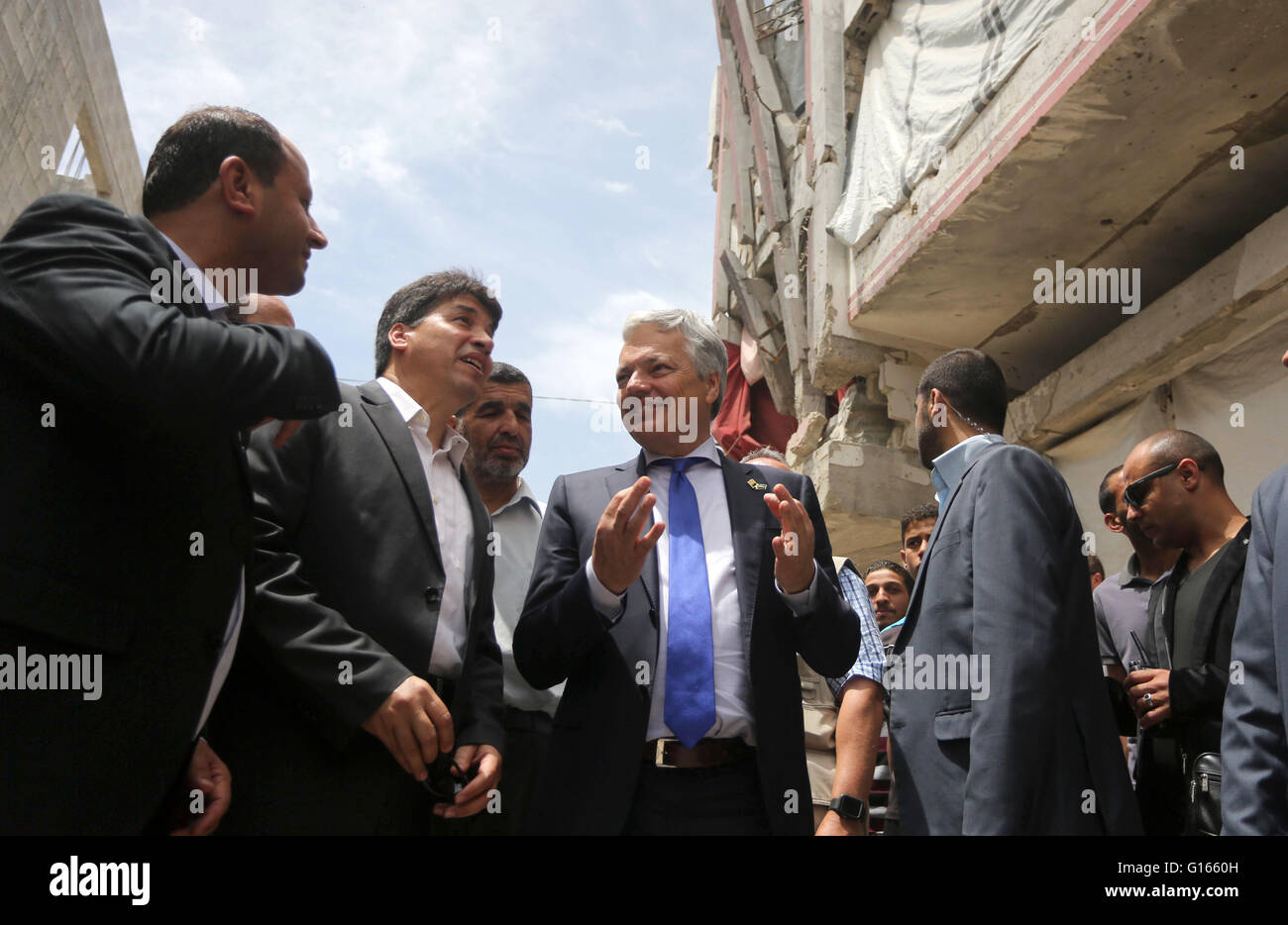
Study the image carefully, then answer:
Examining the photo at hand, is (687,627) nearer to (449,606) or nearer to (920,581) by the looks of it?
(449,606)

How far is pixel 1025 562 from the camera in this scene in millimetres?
2479

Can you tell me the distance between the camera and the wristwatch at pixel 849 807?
106 inches


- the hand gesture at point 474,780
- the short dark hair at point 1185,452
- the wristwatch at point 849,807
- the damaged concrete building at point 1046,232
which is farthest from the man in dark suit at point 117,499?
the damaged concrete building at point 1046,232

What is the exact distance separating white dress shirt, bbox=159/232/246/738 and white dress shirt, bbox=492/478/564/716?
1259 mm

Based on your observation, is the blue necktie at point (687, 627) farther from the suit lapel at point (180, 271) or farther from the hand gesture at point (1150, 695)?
the hand gesture at point (1150, 695)

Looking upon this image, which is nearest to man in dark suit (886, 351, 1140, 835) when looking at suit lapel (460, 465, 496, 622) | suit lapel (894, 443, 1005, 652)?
suit lapel (894, 443, 1005, 652)

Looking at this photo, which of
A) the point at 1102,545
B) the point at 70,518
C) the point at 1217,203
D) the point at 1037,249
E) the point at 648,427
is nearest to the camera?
the point at 70,518

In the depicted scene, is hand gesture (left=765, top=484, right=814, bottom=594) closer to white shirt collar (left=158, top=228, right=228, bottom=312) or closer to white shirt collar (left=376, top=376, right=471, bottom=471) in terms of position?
white shirt collar (left=376, top=376, right=471, bottom=471)

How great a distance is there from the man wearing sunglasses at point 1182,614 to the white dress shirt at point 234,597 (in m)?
2.63

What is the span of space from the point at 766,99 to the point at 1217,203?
6.92 metres

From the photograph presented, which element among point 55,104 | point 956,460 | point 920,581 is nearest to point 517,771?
point 920,581

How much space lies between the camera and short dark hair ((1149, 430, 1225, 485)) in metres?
3.47

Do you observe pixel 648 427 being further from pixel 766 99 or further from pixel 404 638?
pixel 766 99
